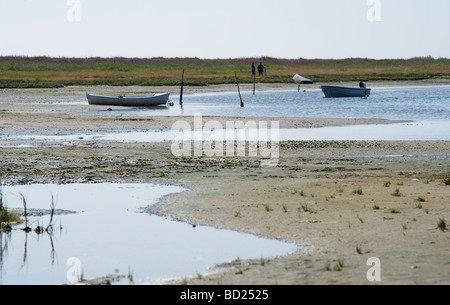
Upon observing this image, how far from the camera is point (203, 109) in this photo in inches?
1993

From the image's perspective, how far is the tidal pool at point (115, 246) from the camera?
10.6 metres

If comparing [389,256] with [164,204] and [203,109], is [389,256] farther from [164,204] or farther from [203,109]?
[203,109]

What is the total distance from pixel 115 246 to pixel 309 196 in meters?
5.12

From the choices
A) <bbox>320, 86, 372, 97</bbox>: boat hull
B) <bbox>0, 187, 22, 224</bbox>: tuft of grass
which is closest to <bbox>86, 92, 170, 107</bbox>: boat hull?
<bbox>320, 86, 372, 97</bbox>: boat hull

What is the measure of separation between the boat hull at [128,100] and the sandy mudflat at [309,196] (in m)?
23.6

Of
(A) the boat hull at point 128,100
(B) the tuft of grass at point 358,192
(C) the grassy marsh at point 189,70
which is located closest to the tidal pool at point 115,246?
(B) the tuft of grass at point 358,192

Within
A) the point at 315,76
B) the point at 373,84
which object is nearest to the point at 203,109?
the point at 373,84

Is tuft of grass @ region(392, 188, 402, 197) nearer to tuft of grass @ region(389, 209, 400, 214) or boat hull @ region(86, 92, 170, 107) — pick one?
tuft of grass @ region(389, 209, 400, 214)

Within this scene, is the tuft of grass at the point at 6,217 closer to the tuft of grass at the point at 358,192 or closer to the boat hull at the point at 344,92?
the tuft of grass at the point at 358,192

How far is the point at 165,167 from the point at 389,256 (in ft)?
37.2

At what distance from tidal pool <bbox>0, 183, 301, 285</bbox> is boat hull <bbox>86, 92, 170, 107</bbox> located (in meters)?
36.7

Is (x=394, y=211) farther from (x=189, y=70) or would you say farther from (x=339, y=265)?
(x=189, y=70)

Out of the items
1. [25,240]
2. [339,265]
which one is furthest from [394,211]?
[25,240]

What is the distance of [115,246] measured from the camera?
12188 mm
